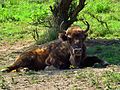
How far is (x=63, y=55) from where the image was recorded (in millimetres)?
10414

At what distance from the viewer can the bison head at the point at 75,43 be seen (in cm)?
978

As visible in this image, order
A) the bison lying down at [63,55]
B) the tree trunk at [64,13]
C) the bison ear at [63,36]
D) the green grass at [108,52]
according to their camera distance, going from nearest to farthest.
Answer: the bison lying down at [63,55], the bison ear at [63,36], the green grass at [108,52], the tree trunk at [64,13]

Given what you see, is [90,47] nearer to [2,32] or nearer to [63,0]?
[63,0]

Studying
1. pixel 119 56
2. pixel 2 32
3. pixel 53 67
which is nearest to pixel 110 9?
pixel 2 32

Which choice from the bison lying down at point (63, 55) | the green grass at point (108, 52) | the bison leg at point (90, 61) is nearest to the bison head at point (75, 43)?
the bison lying down at point (63, 55)

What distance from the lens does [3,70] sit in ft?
34.1

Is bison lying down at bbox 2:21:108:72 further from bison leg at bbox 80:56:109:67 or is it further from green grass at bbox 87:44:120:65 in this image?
green grass at bbox 87:44:120:65

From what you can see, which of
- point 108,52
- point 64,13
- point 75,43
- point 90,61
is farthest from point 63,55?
point 64,13

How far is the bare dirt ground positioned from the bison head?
0.31m

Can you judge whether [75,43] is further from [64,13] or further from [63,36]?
[64,13]

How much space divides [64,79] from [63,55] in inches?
63.3

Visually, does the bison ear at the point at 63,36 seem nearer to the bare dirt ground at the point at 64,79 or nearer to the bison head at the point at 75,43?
the bison head at the point at 75,43

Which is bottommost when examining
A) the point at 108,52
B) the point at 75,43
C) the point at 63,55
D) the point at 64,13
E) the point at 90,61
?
the point at 108,52

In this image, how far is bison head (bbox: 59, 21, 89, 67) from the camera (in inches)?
385
